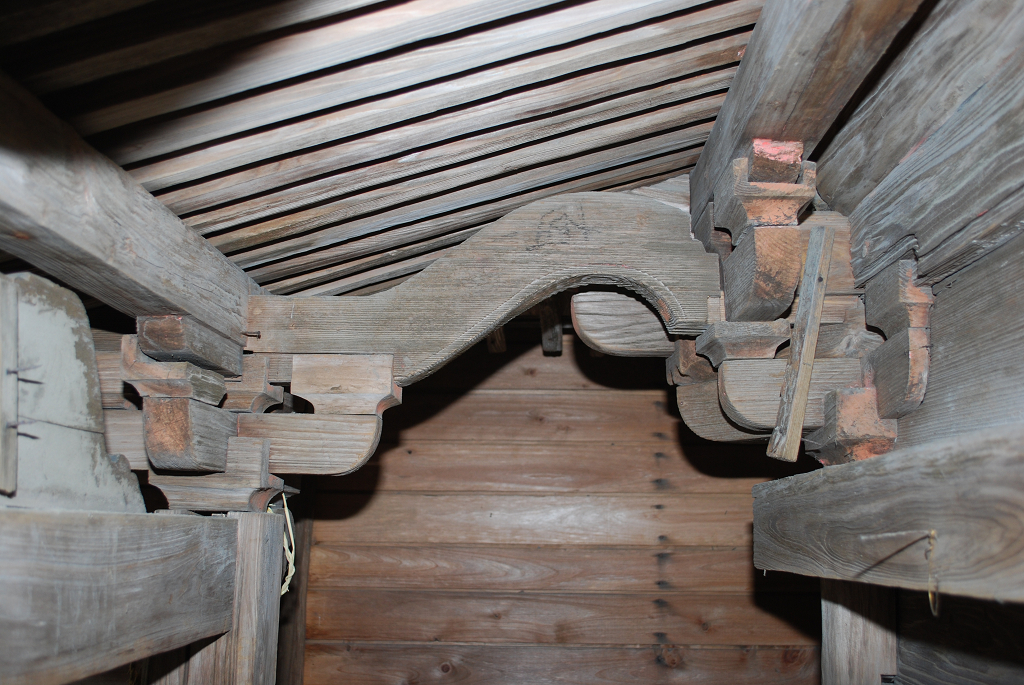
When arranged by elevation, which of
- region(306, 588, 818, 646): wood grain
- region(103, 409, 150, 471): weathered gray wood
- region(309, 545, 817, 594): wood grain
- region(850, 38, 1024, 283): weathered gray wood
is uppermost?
region(850, 38, 1024, 283): weathered gray wood

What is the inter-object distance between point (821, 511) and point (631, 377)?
1.50 meters

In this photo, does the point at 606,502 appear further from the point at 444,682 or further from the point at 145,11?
the point at 145,11

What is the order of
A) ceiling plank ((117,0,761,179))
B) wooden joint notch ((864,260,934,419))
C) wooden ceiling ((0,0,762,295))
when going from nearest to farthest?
wooden ceiling ((0,0,762,295)) < ceiling plank ((117,0,761,179)) < wooden joint notch ((864,260,934,419))

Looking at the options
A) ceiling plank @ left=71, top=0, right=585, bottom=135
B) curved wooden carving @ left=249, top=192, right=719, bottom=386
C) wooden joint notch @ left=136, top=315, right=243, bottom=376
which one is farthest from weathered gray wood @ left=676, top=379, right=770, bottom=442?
wooden joint notch @ left=136, top=315, right=243, bottom=376

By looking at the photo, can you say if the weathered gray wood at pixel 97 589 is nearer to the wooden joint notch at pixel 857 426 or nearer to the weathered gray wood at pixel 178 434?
the weathered gray wood at pixel 178 434

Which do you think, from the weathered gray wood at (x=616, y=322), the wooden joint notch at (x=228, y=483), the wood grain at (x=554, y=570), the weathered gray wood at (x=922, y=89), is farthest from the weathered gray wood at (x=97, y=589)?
the weathered gray wood at (x=922, y=89)

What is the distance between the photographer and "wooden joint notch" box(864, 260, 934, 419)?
138cm

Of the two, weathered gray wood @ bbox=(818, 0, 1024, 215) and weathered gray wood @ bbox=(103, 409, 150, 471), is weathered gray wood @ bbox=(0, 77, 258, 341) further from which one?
weathered gray wood @ bbox=(818, 0, 1024, 215)

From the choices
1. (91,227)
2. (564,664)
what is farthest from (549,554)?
(91,227)

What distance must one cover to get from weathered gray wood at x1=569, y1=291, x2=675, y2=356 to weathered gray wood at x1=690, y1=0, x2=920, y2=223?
1.41 feet

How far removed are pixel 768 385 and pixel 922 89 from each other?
2.30ft

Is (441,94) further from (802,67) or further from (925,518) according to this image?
(925,518)

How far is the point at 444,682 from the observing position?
249 cm

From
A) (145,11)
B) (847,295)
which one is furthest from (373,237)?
(847,295)
